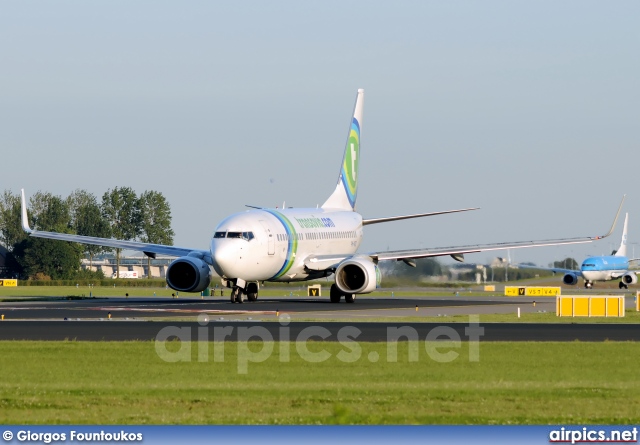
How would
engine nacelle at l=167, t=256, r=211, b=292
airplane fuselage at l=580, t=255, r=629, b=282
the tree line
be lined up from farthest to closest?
the tree line, airplane fuselage at l=580, t=255, r=629, b=282, engine nacelle at l=167, t=256, r=211, b=292

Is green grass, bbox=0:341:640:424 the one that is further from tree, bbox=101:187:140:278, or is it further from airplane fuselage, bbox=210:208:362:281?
tree, bbox=101:187:140:278

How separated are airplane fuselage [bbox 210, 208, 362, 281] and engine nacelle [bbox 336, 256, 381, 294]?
271cm

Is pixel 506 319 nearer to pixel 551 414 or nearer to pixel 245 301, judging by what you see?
pixel 245 301

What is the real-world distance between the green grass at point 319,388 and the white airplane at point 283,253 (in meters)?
26.2

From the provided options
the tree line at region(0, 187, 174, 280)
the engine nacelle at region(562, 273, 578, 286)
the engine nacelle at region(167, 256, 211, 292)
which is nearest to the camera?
the engine nacelle at region(167, 256, 211, 292)

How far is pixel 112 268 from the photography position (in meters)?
194

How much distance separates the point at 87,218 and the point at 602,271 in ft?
264

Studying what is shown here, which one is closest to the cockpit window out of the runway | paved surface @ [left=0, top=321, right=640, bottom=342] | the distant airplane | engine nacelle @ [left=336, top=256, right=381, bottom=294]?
the runway

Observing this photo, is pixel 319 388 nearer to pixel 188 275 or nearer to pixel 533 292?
pixel 188 275

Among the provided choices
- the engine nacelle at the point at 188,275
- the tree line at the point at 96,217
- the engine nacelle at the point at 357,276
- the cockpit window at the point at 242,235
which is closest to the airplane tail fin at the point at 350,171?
the engine nacelle at the point at 357,276

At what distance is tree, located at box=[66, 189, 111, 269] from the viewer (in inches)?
6304

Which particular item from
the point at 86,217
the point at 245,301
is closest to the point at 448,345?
the point at 245,301

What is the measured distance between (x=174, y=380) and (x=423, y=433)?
27.4ft

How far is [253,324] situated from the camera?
37562 millimetres
